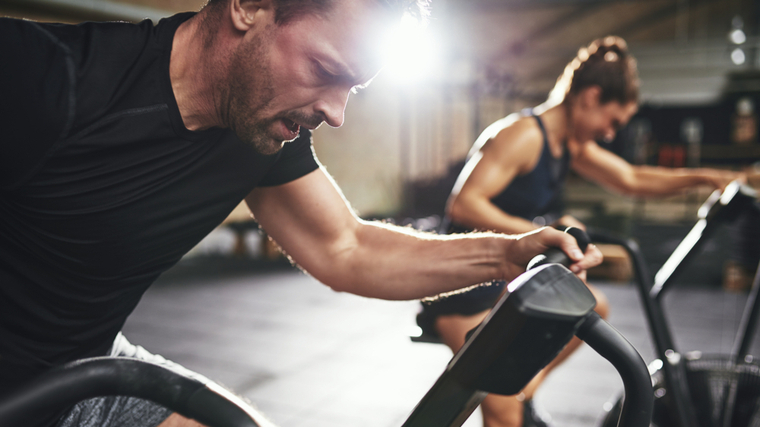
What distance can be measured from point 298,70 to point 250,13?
0.43 feet

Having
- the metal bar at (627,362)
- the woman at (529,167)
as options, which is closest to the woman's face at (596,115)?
the woman at (529,167)

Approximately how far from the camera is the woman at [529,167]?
1.72 meters

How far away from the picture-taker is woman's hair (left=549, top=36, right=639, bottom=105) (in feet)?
6.30

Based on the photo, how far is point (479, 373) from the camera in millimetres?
558

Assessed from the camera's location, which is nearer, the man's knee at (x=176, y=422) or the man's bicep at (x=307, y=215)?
the man's knee at (x=176, y=422)

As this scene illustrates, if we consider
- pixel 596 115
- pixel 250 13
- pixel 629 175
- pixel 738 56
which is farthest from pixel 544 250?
pixel 738 56

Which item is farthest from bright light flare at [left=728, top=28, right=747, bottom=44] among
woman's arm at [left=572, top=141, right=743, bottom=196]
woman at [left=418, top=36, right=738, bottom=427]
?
woman at [left=418, top=36, right=738, bottom=427]

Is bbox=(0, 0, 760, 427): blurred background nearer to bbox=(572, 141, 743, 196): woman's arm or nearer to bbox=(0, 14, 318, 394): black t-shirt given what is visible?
bbox=(0, 14, 318, 394): black t-shirt

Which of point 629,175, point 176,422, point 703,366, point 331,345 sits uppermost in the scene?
point 176,422

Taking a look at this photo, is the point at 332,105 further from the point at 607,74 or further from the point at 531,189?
the point at 607,74

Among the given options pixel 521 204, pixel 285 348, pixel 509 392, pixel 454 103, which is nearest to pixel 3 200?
pixel 509 392

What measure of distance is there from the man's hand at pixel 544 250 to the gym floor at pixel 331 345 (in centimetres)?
92

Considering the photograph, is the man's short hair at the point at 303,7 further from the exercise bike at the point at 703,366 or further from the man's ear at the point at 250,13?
the exercise bike at the point at 703,366

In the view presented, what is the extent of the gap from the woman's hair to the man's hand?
118 cm
